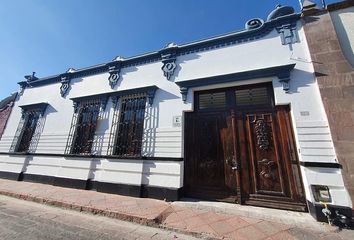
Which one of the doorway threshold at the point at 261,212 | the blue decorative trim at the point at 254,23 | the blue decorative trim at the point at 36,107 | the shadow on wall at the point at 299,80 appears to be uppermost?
the blue decorative trim at the point at 254,23

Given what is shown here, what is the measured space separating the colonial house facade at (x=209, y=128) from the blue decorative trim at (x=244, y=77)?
0.09ft

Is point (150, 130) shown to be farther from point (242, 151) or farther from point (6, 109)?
point (6, 109)

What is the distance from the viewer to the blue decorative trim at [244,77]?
4.45 meters

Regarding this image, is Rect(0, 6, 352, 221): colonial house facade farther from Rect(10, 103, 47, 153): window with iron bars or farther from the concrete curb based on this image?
the concrete curb

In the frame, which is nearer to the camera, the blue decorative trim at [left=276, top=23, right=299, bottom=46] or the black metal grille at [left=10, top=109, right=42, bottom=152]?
the blue decorative trim at [left=276, top=23, right=299, bottom=46]

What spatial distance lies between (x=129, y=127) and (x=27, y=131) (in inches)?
218

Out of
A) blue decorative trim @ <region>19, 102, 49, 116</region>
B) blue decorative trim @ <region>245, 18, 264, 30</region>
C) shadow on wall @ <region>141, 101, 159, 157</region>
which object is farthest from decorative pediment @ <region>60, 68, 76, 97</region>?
blue decorative trim @ <region>245, 18, 264, 30</region>

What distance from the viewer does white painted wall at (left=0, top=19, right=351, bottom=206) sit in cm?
396

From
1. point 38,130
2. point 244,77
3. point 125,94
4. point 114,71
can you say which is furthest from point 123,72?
point 38,130

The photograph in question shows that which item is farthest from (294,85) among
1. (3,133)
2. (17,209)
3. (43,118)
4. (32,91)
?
(3,133)

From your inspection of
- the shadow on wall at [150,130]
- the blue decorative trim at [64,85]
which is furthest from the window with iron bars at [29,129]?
the shadow on wall at [150,130]

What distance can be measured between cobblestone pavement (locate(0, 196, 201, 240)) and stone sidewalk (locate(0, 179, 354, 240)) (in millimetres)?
172

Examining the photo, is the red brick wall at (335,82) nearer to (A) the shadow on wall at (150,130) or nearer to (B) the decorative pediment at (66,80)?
(A) the shadow on wall at (150,130)

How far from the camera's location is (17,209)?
4.29 metres
